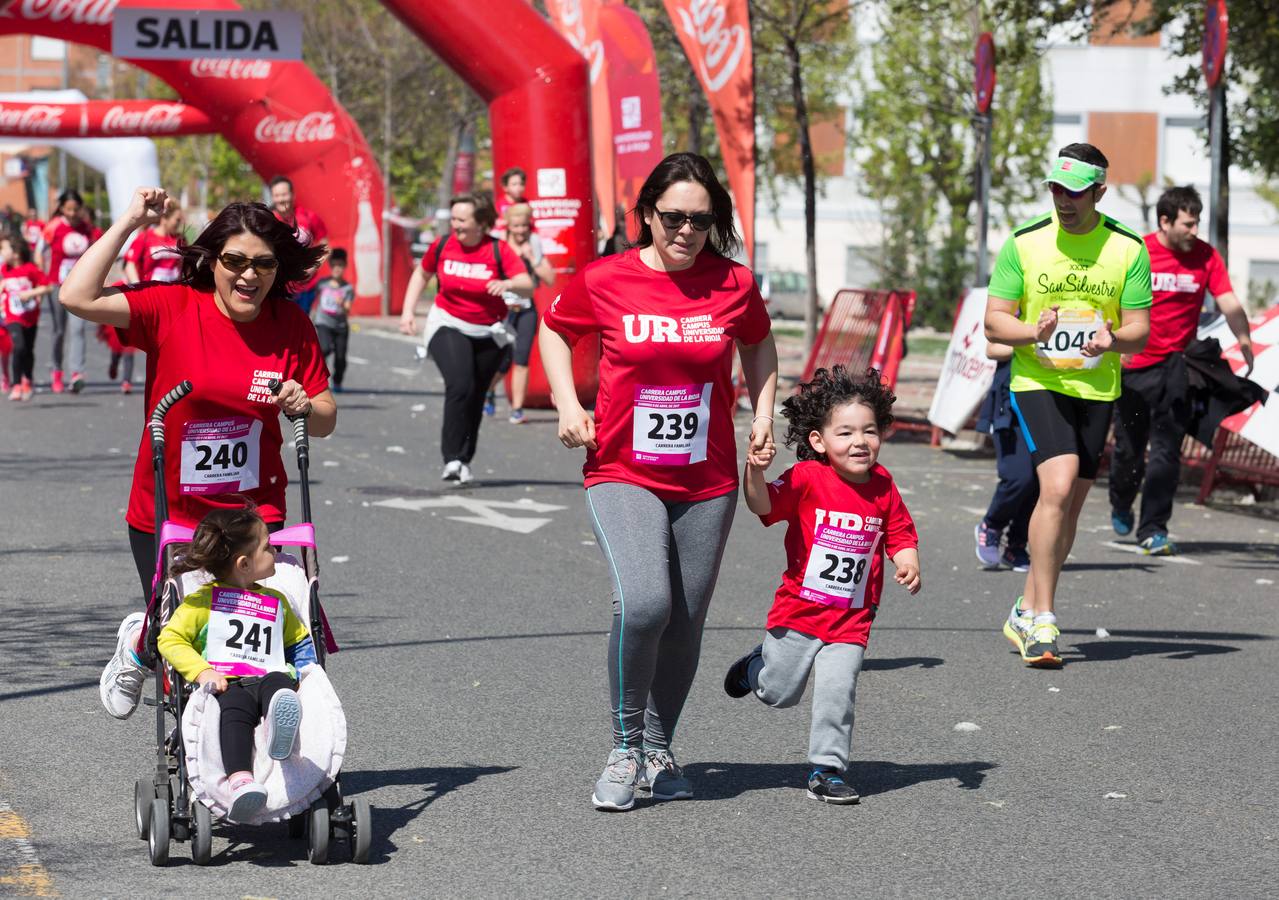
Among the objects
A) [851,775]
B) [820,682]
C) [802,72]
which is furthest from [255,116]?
[820,682]

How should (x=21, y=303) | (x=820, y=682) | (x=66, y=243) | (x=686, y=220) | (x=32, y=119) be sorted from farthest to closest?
1. (x=32, y=119)
2. (x=66, y=243)
3. (x=21, y=303)
4. (x=820, y=682)
5. (x=686, y=220)

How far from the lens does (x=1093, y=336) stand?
7758mm

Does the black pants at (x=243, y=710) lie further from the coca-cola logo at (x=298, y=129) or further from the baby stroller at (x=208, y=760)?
the coca-cola logo at (x=298, y=129)

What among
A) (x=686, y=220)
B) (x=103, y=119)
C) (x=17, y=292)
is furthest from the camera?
(x=103, y=119)

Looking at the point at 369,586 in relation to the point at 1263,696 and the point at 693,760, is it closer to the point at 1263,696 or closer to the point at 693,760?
the point at 693,760

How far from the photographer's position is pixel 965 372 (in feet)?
51.3

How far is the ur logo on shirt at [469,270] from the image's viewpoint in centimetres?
1329

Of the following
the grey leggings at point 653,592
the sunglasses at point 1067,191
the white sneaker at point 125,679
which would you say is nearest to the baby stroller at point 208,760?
the white sneaker at point 125,679

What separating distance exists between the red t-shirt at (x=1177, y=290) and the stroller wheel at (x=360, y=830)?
274 inches

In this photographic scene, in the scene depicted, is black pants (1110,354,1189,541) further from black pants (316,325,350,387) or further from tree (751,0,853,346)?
tree (751,0,853,346)

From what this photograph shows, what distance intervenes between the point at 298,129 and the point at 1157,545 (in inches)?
832

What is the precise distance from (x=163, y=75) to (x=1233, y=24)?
15.3 meters

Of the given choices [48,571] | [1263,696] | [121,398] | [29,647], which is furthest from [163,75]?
[1263,696]

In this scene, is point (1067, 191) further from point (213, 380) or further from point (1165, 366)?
point (213, 380)
